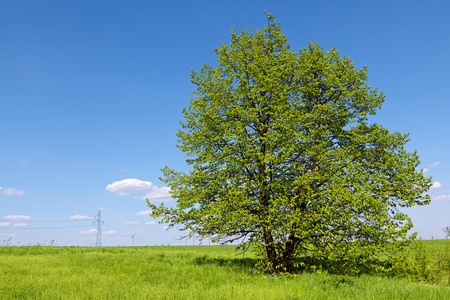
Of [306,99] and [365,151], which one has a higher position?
[306,99]

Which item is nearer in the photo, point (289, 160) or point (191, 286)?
point (191, 286)

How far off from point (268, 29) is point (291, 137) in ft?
25.9

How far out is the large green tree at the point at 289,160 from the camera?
14.9 m

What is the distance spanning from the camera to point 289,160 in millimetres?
17250

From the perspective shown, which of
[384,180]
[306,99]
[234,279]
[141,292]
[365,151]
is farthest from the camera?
[306,99]

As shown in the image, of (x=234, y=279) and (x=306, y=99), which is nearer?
(x=234, y=279)

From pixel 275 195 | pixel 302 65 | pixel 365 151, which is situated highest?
pixel 302 65

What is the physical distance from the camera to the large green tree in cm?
1487

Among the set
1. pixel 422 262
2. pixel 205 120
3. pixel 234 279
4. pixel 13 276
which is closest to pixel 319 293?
pixel 234 279

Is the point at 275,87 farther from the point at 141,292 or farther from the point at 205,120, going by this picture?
the point at 141,292

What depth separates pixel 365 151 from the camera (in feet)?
57.6

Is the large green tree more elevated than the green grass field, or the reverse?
the large green tree

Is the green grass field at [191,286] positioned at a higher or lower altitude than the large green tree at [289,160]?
lower

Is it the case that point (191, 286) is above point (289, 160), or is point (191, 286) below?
below
